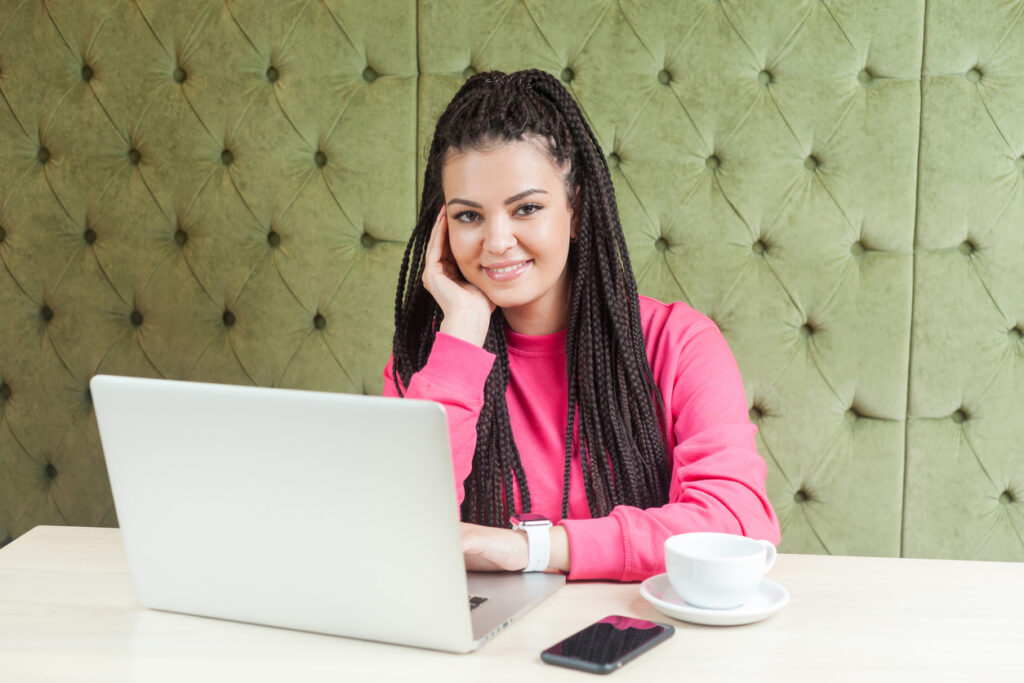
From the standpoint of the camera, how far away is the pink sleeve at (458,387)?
3.77 feet

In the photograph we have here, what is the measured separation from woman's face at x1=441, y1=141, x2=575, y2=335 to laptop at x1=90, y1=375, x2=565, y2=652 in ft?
1.78

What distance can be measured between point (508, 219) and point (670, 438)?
0.36 metres

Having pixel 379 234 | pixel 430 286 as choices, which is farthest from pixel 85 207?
pixel 430 286

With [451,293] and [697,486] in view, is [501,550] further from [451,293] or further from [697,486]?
[451,293]

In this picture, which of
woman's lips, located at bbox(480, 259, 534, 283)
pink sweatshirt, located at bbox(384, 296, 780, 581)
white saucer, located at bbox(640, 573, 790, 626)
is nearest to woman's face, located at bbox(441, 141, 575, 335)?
woman's lips, located at bbox(480, 259, 534, 283)

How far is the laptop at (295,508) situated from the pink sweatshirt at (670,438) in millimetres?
189

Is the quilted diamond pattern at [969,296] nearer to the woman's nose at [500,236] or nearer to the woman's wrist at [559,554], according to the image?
the woman's nose at [500,236]

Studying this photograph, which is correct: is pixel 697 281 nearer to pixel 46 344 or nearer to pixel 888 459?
pixel 888 459

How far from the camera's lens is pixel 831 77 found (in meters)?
1.57

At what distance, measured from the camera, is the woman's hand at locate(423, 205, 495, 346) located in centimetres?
124

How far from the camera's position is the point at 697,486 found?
1065 mm

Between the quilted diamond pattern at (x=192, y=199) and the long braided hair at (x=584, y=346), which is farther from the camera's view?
the quilted diamond pattern at (x=192, y=199)

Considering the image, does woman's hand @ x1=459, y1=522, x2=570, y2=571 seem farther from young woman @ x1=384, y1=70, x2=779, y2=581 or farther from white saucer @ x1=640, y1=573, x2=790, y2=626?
young woman @ x1=384, y1=70, x2=779, y2=581

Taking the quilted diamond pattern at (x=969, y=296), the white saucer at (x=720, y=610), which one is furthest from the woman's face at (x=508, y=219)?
the quilted diamond pattern at (x=969, y=296)
